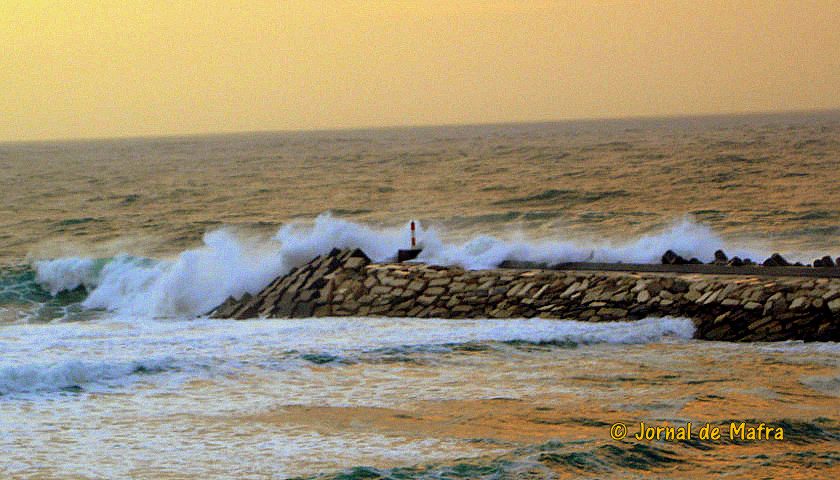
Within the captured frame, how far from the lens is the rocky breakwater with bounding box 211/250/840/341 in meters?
13.5

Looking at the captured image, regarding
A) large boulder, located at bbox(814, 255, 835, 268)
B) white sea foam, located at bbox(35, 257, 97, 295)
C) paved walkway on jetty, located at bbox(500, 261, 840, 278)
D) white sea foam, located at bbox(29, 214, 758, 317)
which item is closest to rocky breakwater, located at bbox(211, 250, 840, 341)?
paved walkway on jetty, located at bbox(500, 261, 840, 278)

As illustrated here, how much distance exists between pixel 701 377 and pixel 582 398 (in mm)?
1507

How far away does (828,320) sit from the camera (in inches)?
518

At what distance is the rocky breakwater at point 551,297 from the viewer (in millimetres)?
13500

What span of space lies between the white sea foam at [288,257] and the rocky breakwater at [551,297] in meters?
0.80

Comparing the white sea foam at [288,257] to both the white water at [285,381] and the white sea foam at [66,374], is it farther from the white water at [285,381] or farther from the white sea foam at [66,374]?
the white sea foam at [66,374]

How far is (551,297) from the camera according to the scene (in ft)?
51.1

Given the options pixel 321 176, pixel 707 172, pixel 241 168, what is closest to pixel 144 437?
pixel 707 172

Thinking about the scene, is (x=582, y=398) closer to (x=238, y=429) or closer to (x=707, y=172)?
(x=238, y=429)

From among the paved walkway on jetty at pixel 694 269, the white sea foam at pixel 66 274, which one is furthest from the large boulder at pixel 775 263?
the white sea foam at pixel 66 274

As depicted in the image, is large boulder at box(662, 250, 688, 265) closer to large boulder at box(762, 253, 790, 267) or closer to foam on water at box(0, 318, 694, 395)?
large boulder at box(762, 253, 790, 267)

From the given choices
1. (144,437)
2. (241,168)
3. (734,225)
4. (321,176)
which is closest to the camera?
(144,437)

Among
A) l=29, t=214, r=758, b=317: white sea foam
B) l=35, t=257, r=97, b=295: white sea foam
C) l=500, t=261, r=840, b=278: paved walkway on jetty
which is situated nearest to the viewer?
l=500, t=261, r=840, b=278: paved walkway on jetty

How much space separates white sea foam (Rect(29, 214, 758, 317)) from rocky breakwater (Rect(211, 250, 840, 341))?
0.80 meters
